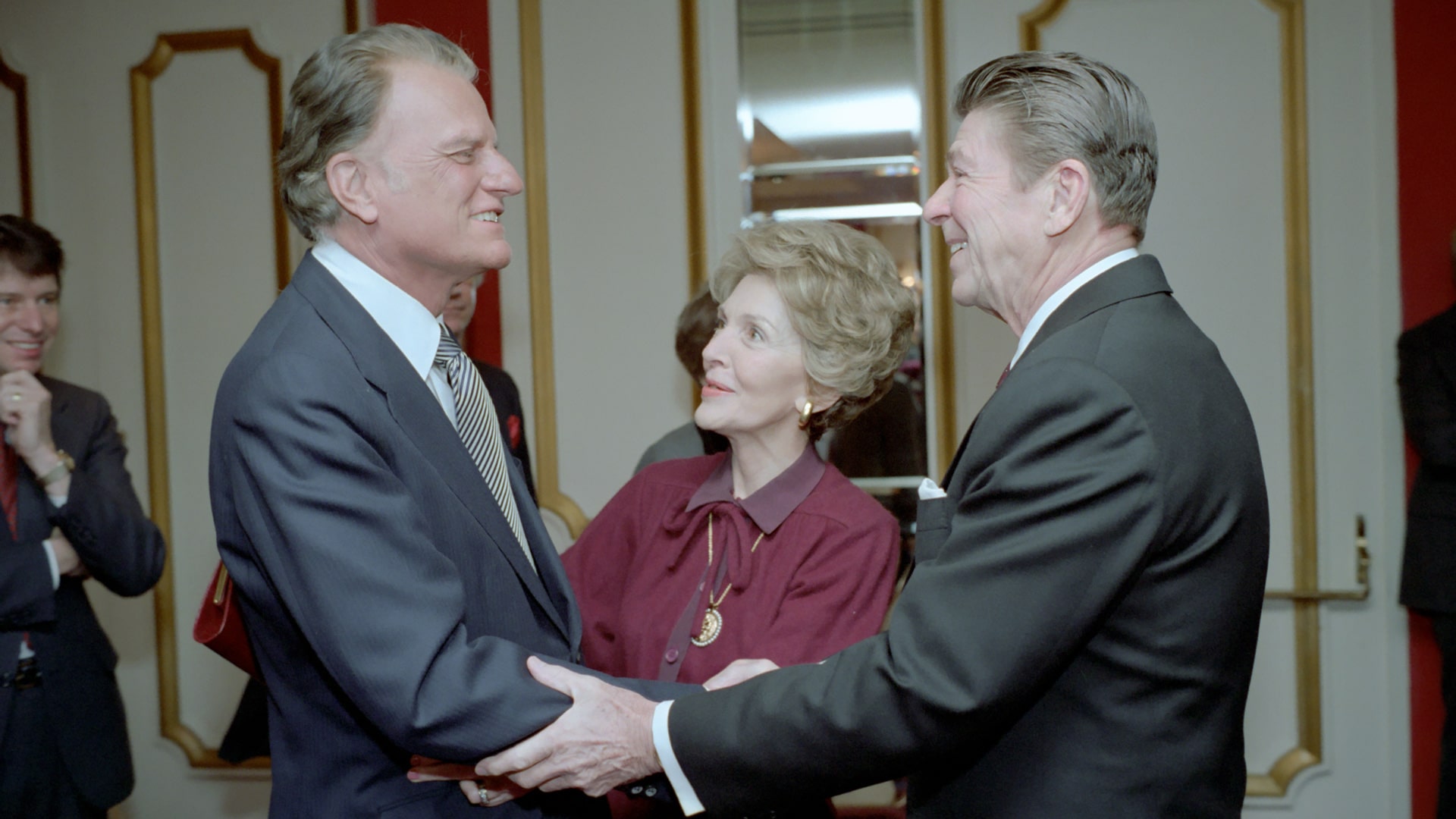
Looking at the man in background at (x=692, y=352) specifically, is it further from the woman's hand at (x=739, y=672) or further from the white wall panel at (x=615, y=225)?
the woman's hand at (x=739, y=672)

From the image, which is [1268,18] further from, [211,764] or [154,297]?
[211,764]

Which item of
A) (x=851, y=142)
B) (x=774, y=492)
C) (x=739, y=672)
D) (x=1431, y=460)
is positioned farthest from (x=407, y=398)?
(x=1431, y=460)

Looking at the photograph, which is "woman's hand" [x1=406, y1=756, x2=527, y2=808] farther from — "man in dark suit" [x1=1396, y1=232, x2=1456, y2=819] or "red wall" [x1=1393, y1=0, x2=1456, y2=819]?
"red wall" [x1=1393, y1=0, x2=1456, y2=819]

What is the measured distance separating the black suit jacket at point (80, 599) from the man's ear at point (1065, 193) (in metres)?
2.23

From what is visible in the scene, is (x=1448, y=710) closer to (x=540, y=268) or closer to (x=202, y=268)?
(x=540, y=268)

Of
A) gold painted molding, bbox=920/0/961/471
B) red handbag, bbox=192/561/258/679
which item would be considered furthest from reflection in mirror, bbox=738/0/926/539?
red handbag, bbox=192/561/258/679

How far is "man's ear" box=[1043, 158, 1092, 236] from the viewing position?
148 cm

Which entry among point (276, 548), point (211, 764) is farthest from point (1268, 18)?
point (211, 764)

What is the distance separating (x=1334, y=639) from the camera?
11.4 feet

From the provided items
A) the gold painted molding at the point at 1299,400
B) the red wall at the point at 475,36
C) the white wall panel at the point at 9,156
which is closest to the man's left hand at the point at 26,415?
the red wall at the point at 475,36

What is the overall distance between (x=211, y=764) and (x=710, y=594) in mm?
2843

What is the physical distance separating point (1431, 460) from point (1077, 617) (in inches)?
99.8

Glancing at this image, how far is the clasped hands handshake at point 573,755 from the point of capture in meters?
1.47

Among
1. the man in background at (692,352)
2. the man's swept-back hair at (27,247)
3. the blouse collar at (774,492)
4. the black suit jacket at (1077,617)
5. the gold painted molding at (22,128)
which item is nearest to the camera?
the black suit jacket at (1077,617)
